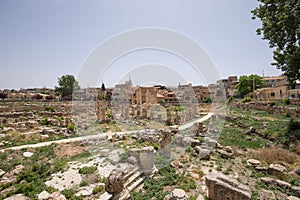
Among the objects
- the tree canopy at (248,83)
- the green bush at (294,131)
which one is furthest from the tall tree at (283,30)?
the tree canopy at (248,83)

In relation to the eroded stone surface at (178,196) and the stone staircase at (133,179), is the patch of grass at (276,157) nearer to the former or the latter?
the eroded stone surface at (178,196)

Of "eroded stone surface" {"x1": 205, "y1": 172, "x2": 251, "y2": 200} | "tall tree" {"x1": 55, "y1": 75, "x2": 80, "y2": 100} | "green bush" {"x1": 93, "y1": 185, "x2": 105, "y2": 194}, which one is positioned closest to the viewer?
"eroded stone surface" {"x1": 205, "y1": 172, "x2": 251, "y2": 200}

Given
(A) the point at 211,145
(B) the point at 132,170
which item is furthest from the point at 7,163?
(A) the point at 211,145

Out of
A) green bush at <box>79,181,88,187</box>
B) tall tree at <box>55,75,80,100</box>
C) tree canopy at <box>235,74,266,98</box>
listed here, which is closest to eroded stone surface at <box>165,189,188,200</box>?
green bush at <box>79,181,88,187</box>

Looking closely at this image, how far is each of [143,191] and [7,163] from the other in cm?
642

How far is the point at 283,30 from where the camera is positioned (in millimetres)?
10984

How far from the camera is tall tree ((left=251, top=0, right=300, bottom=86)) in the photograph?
34.3 feet

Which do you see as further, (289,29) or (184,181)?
(289,29)

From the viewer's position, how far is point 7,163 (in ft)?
23.0

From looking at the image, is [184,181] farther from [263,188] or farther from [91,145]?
[91,145]

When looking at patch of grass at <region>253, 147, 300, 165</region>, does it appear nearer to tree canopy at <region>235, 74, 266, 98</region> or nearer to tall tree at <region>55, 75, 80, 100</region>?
tree canopy at <region>235, 74, 266, 98</region>

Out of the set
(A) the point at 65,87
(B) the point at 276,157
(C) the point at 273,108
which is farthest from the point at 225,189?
(A) the point at 65,87

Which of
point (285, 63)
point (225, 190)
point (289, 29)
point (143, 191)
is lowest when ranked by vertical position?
point (143, 191)

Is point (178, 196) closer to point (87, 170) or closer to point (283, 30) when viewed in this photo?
point (87, 170)
